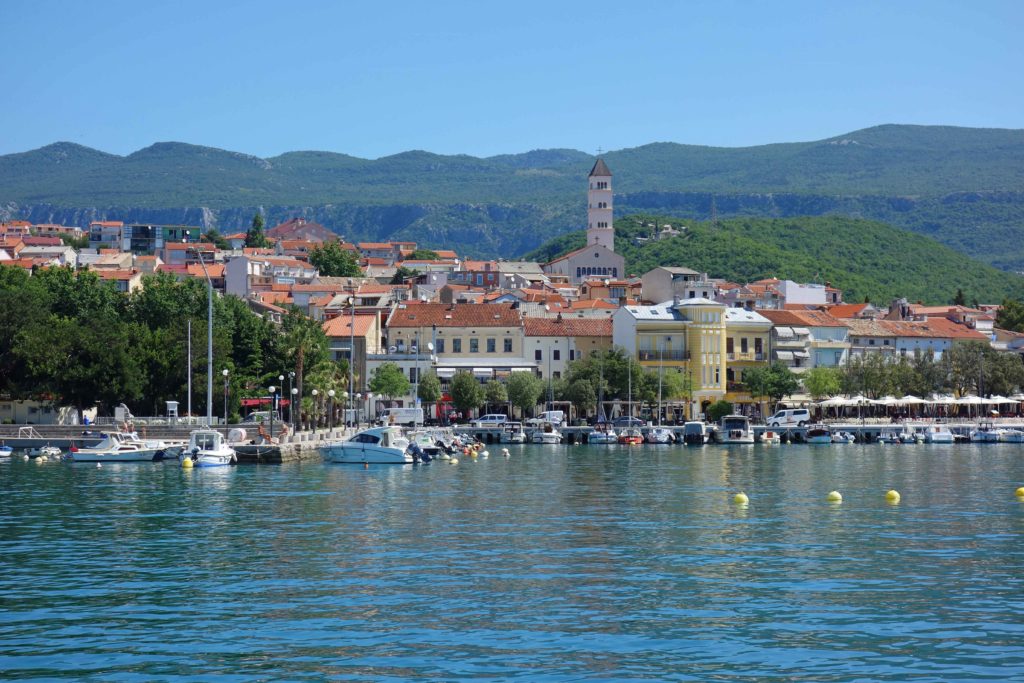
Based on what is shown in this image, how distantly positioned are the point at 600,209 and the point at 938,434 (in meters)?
85.8

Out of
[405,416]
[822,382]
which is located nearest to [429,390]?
[405,416]

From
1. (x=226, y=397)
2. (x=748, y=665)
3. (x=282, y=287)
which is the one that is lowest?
(x=748, y=665)

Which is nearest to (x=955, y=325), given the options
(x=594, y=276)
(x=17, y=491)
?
(x=594, y=276)

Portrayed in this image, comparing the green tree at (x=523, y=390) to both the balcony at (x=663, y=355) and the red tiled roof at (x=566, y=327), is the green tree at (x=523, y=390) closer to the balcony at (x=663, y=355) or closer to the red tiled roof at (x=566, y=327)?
the red tiled roof at (x=566, y=327)

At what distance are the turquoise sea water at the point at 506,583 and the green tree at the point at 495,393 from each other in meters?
40.1

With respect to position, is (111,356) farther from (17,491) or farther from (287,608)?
(287,608)

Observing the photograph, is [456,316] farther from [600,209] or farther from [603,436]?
[600,209]

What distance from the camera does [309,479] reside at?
171 ft

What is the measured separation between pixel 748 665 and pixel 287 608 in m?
8.38

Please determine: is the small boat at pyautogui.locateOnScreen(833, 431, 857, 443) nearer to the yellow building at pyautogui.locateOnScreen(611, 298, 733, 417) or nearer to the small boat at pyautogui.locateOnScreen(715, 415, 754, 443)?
the small boat at pyautogui.locateOnScreen(715, 415, 754, 443)

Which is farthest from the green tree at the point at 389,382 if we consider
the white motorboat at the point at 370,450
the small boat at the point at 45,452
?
the small boat at the point at 45,452

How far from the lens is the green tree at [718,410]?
94.4 meters

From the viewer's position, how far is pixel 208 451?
58500 millimetres

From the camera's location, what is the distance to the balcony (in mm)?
94938
